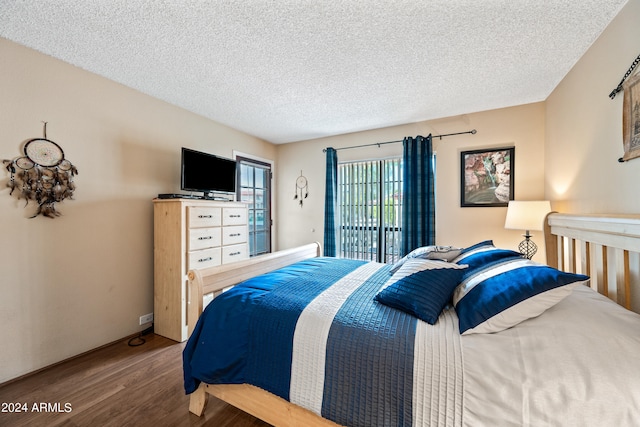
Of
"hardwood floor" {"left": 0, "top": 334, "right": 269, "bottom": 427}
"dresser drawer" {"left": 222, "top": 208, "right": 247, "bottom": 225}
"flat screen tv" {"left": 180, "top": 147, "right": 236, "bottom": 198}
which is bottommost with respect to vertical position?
"hardwood floor" {"left": 0, "top": 334, "right": 269, "bottom": 427}

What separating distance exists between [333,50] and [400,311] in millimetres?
1865

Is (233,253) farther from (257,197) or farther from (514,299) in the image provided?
(514,299)

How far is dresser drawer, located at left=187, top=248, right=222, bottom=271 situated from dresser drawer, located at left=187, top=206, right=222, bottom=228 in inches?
10.8

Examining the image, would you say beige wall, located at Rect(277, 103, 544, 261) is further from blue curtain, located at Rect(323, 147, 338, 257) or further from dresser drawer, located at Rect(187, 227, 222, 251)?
dresser drawer, located at Rect(187, 227, 222, 251)

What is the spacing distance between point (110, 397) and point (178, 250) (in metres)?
1.14

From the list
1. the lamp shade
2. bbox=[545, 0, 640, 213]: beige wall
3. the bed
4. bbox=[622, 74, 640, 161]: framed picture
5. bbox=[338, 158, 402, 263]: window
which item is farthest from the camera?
bbox=[338, 158, 402, 263]: window

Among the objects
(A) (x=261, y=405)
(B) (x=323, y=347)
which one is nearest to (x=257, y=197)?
(A) (x=261, y=405)

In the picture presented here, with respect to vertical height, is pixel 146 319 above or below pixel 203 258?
below

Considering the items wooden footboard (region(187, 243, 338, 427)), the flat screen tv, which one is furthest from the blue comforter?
the flat screen tv

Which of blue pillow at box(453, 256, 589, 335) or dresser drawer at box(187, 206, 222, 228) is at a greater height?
dresser drawer at box(187, 206, 222, 228)

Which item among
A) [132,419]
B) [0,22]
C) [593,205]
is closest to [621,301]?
[593,205]

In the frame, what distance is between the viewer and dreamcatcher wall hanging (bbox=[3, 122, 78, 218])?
71.9 inches

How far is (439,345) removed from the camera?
967 millimetres

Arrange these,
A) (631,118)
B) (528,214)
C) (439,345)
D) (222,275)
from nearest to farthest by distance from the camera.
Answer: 1. (439,345)
2. (631,118)
3. (222,275)
4. (528,214)
